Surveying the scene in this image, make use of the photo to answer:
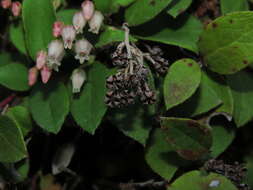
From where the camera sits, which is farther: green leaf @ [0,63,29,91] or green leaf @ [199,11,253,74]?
green leaf @ [0,63,29,91]

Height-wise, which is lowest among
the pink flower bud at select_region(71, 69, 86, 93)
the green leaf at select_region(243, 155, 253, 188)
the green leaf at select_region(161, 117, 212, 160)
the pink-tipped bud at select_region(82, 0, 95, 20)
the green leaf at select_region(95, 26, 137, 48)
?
the green leaf at select_region(243, 155, 253, 188)

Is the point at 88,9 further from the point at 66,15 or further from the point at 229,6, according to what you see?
the point at 229,6

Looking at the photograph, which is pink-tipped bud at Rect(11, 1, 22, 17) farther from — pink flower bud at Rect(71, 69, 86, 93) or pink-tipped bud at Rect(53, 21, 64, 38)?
pink flower bud at Rect(71, 69, 86, 93)

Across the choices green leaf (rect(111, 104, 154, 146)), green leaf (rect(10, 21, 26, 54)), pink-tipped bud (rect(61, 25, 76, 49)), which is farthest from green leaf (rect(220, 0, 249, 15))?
green leaf (rect(10, 21, 26, 54))

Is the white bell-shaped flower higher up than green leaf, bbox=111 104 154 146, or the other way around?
the white bell-shaped flower

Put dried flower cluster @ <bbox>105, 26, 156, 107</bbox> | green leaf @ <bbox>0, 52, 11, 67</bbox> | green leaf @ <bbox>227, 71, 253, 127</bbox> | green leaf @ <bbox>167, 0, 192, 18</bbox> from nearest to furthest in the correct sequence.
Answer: dried flower cluster @ <bbox>105, 26, 156, 107</bbox> → green leaf @ <bbox>167, 0, 192, 18</bbox> → green leaf @ <bbox>227, 71, 253, 127</bbox> → green leaf @ <bbox>0, 52, 11, 67</bbox>

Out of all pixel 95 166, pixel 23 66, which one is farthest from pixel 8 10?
pixel 95 166

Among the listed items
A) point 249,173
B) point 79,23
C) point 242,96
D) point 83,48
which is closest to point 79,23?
point 79,23
